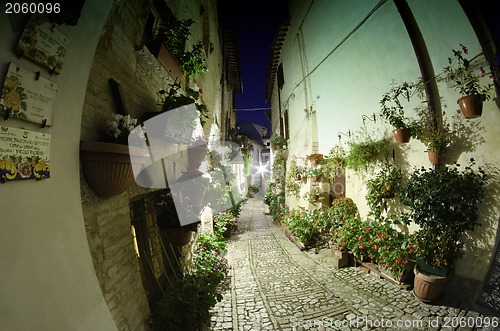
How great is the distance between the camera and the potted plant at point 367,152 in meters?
5.17

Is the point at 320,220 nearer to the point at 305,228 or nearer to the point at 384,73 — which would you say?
the point at 305,228

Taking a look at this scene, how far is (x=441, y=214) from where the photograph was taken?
352 cm

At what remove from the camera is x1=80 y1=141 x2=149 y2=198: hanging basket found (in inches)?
66.9

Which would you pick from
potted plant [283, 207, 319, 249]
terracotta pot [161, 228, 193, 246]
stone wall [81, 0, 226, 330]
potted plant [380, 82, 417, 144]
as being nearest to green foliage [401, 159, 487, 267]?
potted plant [380, 82, 417, 144]

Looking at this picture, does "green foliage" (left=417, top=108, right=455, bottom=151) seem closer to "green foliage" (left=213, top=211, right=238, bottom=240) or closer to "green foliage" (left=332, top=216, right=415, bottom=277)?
"green foliage" (left=332, top=216, right=415, bottom=277)

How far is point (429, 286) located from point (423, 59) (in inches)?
170

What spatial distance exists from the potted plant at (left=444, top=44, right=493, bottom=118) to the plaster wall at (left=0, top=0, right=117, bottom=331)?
16.1 ft

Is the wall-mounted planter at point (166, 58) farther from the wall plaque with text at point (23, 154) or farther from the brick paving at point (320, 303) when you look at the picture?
the brick paving at point (320, 303)

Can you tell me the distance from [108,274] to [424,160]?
5.59m

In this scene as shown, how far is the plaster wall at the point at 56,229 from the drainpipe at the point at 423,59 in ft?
17.4

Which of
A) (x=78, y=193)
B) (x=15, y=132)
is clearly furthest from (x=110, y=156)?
(x=15, y=132)

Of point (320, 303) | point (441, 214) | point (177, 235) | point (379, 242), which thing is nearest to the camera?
point (177, 235)

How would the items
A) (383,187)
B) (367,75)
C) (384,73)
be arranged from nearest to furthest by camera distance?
(383,187) → (384,73) → (367,75)

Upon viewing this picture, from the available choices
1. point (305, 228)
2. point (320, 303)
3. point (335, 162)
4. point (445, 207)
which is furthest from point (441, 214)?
point (305, 228)
